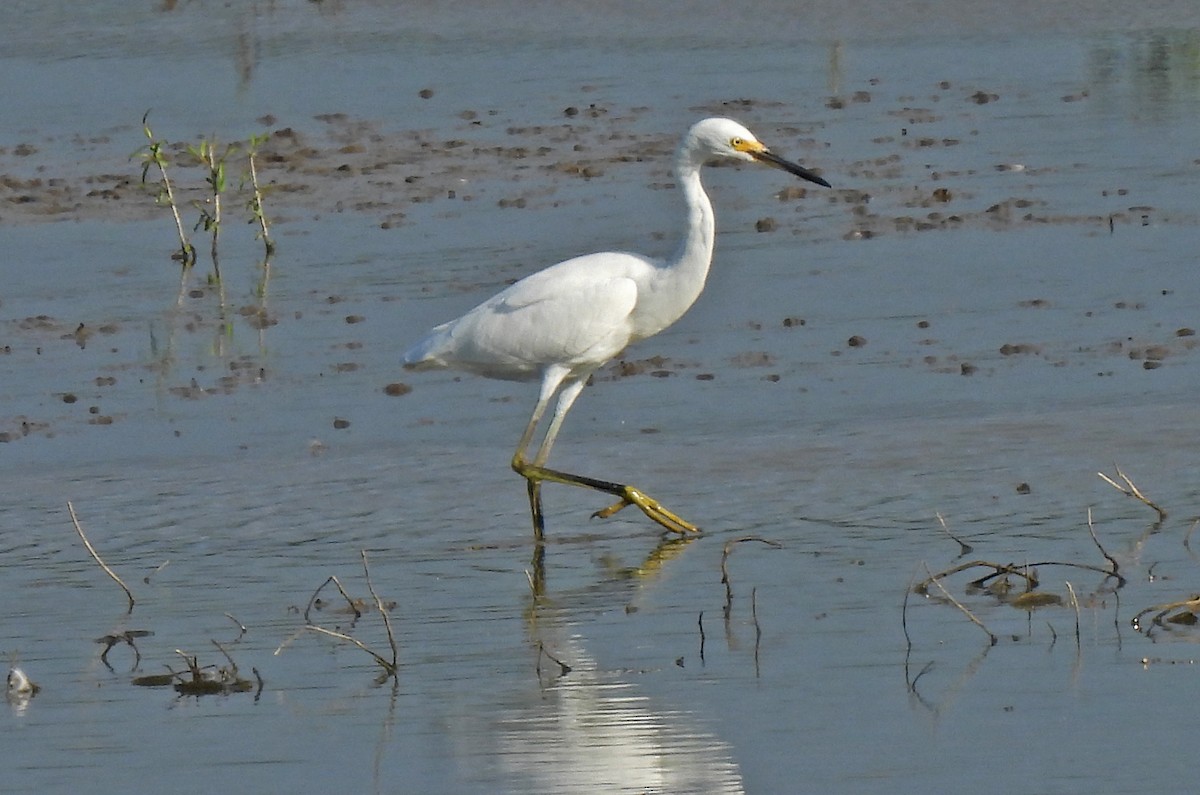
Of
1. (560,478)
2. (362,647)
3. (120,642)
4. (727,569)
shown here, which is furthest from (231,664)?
(560,478)

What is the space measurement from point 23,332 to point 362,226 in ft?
10.5

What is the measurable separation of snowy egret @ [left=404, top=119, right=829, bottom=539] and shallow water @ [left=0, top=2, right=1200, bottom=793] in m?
0.54

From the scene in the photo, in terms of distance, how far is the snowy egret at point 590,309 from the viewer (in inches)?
400

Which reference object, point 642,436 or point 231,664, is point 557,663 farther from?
point 642,436

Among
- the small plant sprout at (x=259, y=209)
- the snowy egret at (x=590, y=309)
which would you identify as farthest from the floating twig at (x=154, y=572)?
the small plant sprout at (x=259, y=209)

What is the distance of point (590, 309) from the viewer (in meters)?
10.1

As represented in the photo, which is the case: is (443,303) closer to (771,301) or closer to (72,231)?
(771,301)

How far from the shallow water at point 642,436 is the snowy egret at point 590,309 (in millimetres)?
536

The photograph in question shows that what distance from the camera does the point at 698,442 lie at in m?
11.1

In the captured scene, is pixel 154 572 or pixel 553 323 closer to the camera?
pixel 154 572

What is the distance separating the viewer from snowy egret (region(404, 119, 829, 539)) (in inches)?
400

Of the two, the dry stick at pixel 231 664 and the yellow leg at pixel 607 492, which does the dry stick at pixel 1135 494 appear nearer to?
the yellow leg at pixel 607 492

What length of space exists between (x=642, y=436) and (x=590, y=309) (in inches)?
52.9

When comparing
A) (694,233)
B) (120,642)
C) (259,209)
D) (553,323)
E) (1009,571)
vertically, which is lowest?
(120,642)
